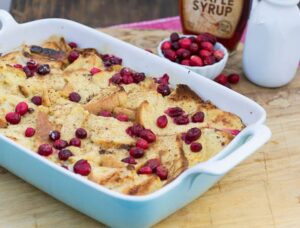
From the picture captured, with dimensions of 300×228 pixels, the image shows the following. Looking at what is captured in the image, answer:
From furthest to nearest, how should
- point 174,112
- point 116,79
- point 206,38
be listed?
point 206,38, point 116,79, point 174,112

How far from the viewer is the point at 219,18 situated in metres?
2.75

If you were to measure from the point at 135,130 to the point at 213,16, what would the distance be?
95 centimetres

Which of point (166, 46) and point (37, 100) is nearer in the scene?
point (37, 100)

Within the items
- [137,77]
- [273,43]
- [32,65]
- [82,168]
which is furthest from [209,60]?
[82,168]

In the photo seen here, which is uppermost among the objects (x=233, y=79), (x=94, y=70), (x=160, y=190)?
(x=160, y=190)

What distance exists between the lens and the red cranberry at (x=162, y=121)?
80.1 inches

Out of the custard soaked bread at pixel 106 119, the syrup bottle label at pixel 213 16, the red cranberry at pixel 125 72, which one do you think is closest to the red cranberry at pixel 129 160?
the custard soaked bread at pixel 106 119

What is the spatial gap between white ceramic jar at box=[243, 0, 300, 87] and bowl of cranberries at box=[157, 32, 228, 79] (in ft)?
0.40

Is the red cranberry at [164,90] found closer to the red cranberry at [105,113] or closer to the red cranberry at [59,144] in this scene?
the red cranberry at [105,113]

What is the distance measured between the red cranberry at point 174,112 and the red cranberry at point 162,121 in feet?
0.18

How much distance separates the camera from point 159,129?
2039mm

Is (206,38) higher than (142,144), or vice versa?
(142,144)

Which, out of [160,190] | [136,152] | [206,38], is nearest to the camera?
[160,190]

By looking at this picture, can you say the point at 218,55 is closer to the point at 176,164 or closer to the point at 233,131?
the point at 233,131
